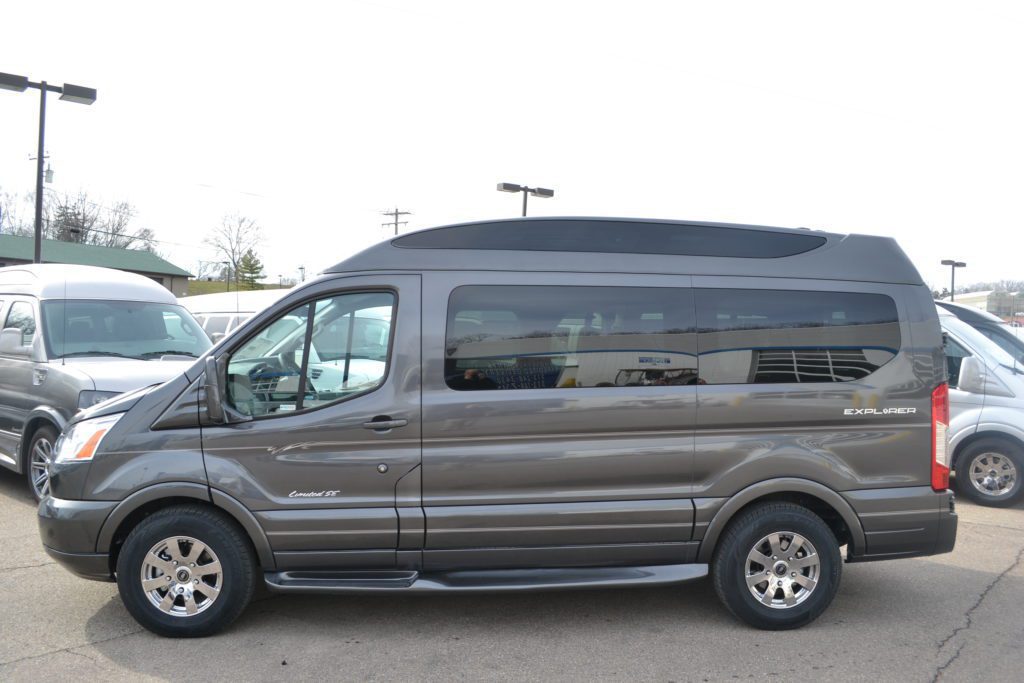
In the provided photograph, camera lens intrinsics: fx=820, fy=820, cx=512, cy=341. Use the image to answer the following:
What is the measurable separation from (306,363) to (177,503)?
1.11 meters

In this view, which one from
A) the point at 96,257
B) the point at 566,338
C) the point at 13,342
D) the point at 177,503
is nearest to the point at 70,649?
the point at 177,503

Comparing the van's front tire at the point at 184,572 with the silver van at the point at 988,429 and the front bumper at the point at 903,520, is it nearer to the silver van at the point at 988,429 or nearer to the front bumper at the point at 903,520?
the front bumper at the point at 903,520

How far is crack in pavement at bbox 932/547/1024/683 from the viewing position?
4445 millimetres

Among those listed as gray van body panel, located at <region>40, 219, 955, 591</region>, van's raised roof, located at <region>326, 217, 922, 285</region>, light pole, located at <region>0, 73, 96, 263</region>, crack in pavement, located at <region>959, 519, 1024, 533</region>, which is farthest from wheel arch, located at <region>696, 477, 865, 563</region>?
light pole, located at <region>0, 73, 96, 263</region>

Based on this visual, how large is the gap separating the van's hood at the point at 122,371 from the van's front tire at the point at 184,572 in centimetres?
281

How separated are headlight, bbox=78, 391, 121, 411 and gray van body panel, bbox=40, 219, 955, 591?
2.62 m

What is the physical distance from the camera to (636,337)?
4922mm

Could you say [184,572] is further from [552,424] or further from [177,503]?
[552,424]

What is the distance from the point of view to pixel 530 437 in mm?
4758

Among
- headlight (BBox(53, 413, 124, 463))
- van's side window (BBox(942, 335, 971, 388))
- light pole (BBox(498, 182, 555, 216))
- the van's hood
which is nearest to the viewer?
headlight (BBox(53, 413, 124, 463))

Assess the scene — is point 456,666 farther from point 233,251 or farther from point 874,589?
point 233,251

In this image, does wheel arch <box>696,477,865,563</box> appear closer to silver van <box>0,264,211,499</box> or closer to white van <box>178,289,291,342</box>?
silver van <box>0,264,211,499</box>

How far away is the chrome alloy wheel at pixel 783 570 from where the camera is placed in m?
4.95

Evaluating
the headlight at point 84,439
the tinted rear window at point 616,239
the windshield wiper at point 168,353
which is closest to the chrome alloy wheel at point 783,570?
the tinted rear window at point 616,239
